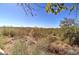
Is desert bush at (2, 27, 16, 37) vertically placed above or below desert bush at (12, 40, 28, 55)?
above

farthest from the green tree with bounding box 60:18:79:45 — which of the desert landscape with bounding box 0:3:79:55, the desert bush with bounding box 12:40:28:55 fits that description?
the desert bush with bounding box 12:40:28:55

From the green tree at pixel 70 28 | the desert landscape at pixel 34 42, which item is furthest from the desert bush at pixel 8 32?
the green tree at pixel 70 28

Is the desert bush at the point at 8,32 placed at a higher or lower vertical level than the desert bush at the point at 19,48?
higher

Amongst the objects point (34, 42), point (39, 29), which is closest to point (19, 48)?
point (34, 42)

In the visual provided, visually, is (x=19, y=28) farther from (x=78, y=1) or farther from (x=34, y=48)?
(x=78, y=1)

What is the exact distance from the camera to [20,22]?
1.54m

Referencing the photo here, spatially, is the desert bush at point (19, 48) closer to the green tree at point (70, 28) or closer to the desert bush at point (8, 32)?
the desert bush at point (8, 32)

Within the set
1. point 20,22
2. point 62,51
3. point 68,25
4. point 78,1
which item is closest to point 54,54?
point 62,51

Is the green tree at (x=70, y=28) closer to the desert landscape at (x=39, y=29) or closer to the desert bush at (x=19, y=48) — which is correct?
the desert landscape at (x=39, y=29)

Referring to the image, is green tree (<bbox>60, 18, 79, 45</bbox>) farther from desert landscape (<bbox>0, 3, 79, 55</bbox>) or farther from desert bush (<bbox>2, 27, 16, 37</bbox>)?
desert bush (<bbox>2, 27, 16, 37</bbox>)

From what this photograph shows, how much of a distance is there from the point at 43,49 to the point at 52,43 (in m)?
0.10

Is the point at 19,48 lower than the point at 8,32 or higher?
lower

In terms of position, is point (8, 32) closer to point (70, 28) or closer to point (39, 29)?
point (39, 29)
